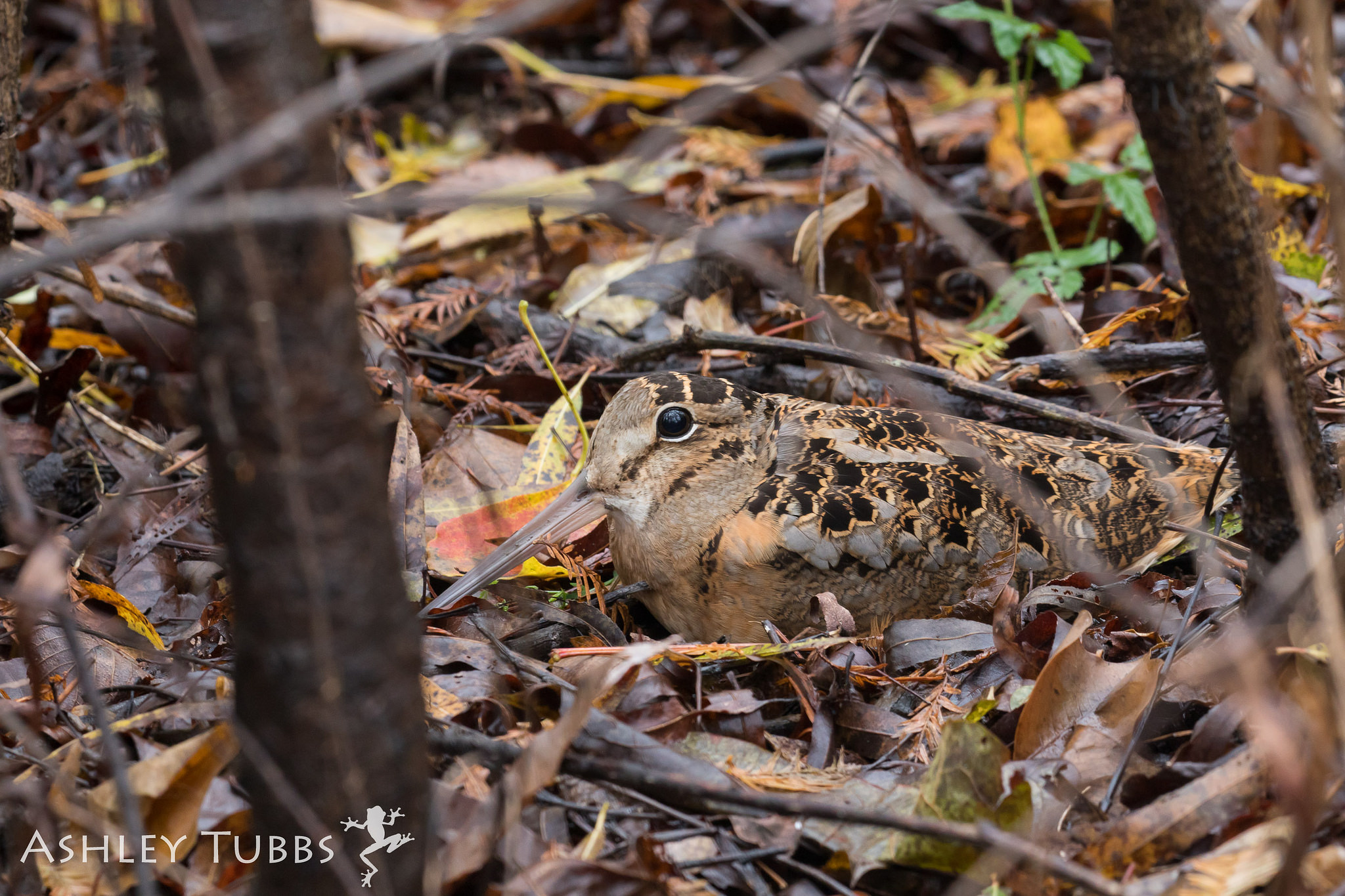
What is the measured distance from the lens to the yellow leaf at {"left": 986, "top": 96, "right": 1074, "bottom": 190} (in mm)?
5605

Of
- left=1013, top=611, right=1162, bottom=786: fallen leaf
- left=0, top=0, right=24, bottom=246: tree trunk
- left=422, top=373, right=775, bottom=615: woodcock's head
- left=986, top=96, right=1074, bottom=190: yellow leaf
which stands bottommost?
left=1013, top=611, right=1162, bottom=786: fallen leaf

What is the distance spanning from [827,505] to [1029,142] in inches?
→ 135

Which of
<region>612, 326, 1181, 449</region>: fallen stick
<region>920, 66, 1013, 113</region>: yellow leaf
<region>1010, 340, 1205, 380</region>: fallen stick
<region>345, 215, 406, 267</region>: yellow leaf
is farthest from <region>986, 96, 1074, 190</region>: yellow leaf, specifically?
<region>345, 215, 406, 267</region>: yellow leaf

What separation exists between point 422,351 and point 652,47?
4117 millimetres

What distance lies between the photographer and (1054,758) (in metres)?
2.34

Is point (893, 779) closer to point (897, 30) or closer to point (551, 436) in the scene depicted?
point (551, 436)

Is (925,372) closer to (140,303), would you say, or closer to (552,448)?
(552,448)

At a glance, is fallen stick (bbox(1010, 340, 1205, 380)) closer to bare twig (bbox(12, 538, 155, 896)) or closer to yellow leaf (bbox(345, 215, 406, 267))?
yellow leaf (bbox(345, 215, 406, 267))

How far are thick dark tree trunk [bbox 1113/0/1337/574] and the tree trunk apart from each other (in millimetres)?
3075

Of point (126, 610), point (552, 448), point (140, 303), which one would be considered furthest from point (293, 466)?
point (140, 303)

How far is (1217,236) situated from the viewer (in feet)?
6.64

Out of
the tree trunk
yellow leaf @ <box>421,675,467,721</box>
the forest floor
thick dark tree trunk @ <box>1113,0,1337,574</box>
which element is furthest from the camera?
the tree trunk

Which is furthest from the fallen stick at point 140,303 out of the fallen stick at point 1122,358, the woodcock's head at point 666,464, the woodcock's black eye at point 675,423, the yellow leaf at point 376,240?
the fallen stick at point 1122,358

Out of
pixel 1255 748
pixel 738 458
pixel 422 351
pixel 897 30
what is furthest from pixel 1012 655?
pixel 897 30
